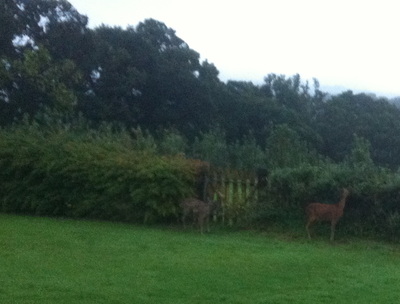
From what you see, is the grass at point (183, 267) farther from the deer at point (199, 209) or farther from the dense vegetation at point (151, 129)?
the dense vegetation at point (151, 129)

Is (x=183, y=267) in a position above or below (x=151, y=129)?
below

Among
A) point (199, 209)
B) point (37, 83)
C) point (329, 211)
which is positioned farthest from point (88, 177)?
point (37, 83)

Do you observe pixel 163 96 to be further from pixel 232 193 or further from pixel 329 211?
pixel 329 211

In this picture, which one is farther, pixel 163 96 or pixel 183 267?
pixel 163 96

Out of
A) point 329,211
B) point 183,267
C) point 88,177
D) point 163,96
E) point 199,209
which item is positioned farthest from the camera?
point 163,96

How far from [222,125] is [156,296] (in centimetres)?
3211

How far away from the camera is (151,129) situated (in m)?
39.0

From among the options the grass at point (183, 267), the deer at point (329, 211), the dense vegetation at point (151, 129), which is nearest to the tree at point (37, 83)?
the dense vegetation at point (151, 129)

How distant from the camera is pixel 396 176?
16.3 m

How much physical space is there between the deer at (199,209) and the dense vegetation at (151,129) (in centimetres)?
34

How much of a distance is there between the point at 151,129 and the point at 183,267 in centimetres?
2767

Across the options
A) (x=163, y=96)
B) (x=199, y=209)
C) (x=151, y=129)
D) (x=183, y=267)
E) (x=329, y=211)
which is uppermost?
(x=163, y=96)

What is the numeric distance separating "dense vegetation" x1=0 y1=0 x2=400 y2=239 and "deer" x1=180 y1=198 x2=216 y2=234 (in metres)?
0.34

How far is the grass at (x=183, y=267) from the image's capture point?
9.48 metres
